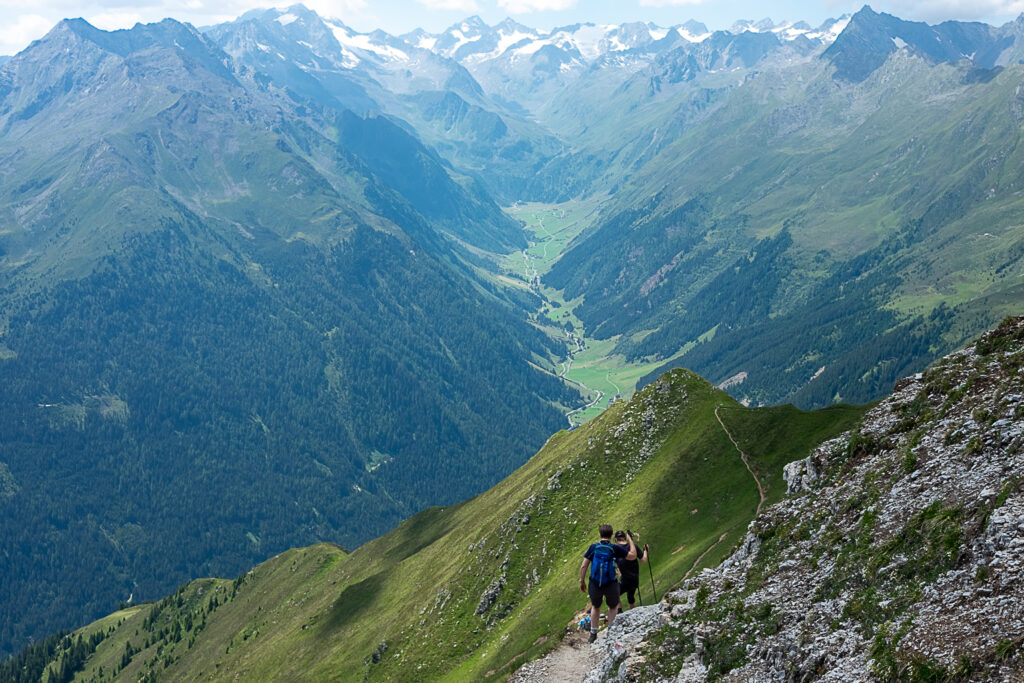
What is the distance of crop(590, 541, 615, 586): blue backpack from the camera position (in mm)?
41400

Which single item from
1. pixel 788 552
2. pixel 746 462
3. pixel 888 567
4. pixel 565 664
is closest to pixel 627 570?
pixel 788 552

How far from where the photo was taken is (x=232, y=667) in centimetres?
17750

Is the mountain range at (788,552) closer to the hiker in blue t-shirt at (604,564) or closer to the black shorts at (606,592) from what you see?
the black shorts at (606,592)

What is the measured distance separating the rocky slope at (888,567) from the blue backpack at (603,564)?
14.3 feet

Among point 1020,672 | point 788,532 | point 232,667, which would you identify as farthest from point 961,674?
point 232,667

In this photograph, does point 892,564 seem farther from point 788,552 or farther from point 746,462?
point 746,462

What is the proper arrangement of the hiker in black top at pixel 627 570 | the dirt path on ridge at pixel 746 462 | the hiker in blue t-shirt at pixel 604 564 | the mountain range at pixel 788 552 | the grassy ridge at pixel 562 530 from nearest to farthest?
1. the mountain range at pixel 788 552
2. the hiker in blue t-shirt at pixel 604 564
3. the hiker in black top at pixel 627 570
4. the dirt path on ridge at pixel 746 462
5. the grassy ridge at pixel 562 530

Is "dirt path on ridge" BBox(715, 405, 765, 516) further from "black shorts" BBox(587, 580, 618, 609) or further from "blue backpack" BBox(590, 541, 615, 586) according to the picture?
"blue backpack" BBox(590, 541, 615, 586)

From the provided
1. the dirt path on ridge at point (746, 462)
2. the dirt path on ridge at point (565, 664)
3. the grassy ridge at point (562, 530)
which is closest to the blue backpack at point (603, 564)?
the dirt path on ridge at point (565, 664)

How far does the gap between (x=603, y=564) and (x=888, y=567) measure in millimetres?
14294

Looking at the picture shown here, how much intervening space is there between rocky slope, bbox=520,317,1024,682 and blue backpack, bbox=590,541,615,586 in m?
4.35

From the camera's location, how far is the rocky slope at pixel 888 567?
29094mm

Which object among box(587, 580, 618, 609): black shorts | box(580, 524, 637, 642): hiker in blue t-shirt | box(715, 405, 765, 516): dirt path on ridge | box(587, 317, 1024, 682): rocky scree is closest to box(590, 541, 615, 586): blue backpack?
box(580, 524, 637, 642): hiker in blue t-shirt

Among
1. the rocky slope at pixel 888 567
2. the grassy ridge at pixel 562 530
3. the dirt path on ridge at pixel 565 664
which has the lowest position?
the grassy ridge at pixel 562 530
